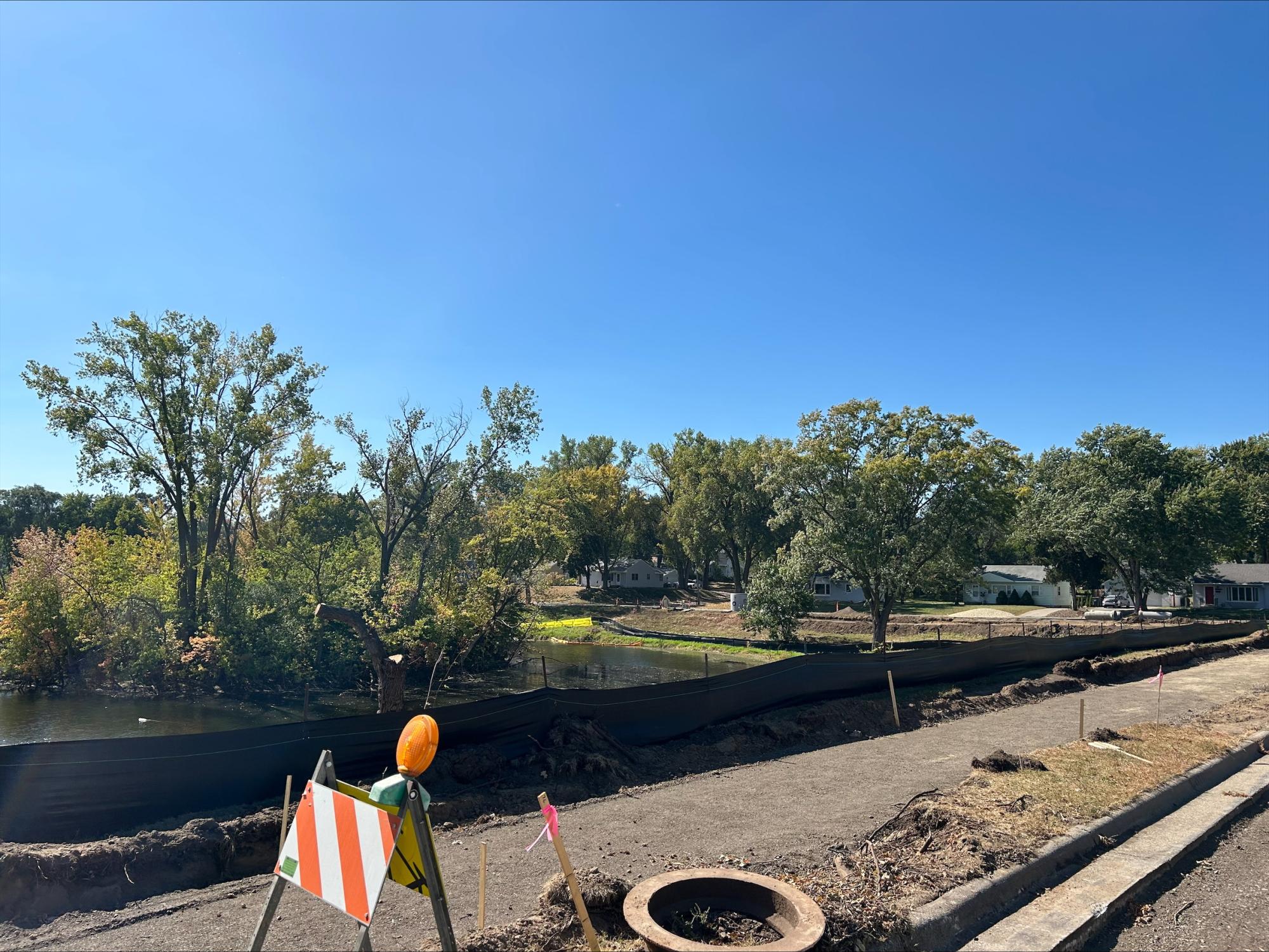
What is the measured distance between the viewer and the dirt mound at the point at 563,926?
4438 mm

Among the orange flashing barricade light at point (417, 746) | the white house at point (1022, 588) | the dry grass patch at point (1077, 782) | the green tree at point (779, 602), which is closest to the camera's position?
the orange flashing barricade light at point (417, 746)

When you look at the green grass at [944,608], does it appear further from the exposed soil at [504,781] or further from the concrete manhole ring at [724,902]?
the concrete manhole ring at [724,902]

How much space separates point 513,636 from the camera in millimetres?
33625

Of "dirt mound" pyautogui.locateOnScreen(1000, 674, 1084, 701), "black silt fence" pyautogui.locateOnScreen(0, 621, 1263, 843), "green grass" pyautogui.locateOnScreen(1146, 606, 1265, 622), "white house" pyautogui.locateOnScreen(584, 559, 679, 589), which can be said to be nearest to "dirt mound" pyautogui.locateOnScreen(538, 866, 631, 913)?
"black silt fence" pyautogui.locateOnScreen(0, 621, 1263, 843)

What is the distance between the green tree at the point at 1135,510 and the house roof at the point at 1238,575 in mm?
5399

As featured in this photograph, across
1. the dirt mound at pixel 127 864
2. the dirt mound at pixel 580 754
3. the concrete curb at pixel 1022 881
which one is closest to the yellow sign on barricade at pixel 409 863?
the concrete curb at pixel 1022 881

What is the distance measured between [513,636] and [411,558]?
6.05 meters

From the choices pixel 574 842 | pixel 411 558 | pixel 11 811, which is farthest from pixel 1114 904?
pixel 411 558

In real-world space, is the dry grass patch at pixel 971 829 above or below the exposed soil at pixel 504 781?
above

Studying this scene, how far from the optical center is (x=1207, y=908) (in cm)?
562

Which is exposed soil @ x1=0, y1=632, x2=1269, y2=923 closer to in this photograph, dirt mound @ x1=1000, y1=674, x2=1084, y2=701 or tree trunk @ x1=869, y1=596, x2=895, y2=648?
dirt mound @ x1=1000, y1=674, x2=1084, y2=701

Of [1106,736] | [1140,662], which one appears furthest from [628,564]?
[1106,736]

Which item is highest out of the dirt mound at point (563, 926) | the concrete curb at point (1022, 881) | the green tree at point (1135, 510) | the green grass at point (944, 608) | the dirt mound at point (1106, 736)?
the green tree at point (1135, 510)

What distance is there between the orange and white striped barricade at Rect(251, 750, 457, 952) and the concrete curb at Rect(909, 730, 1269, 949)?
3200mm
